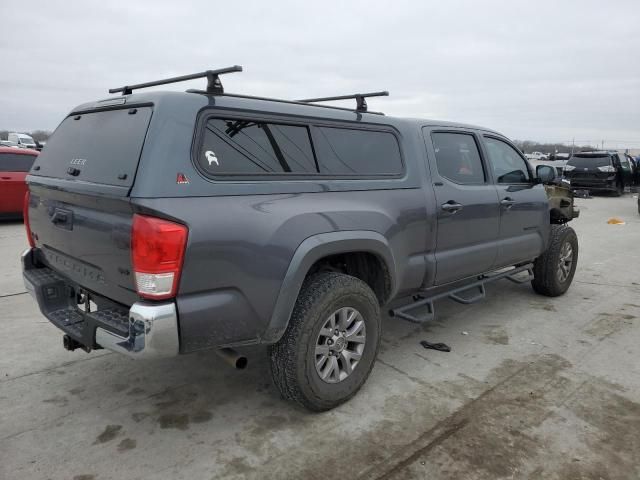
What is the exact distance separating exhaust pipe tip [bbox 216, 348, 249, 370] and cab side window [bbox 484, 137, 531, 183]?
9.85 ft

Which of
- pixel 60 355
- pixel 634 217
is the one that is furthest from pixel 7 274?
pixel 634 217

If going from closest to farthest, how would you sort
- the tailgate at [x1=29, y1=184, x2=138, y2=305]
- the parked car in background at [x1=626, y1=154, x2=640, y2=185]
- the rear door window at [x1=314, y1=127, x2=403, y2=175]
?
the tailgate at [x1=29, y1=184, x2=138, y2=305] < the rear door window at [x1=314, y1=127, x2=403, y2=175] < the parked car in background at [x1=626, y1=154, x2=640, y2=185]

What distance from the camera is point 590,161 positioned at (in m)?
18.2

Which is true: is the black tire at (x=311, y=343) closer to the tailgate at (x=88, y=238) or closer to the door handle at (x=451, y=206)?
the tailgate at (x=88, y=238)

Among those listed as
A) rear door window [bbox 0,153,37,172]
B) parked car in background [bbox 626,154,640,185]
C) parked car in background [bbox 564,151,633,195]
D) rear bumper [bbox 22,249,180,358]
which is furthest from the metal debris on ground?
parked car in background [bbox 626,154,640,185]

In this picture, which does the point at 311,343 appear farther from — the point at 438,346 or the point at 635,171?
the point at 635,171

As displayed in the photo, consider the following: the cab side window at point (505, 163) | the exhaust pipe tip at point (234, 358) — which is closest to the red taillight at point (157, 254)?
the exhaust pipe tip at point (234, 358)

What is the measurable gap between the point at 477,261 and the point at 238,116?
255 centimetres

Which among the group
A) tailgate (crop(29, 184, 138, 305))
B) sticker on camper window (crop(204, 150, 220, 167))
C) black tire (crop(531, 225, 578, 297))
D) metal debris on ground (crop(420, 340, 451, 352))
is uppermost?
sticker on camper window (crop(204, 150, 220, 167))

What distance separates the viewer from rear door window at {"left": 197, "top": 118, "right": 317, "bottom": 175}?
264 centimetres

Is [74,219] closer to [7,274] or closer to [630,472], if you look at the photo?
[630,472]

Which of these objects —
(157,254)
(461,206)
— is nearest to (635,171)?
(461,206)

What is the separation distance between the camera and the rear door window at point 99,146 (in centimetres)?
253

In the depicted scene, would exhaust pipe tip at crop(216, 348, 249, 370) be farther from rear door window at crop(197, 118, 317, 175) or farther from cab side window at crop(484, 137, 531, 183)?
cab side window at crop(484, 137, 531, 183)
